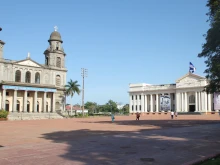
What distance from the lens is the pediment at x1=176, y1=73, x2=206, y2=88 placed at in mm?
90100

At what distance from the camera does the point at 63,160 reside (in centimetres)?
954

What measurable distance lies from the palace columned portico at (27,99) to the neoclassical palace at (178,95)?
32.6 metres

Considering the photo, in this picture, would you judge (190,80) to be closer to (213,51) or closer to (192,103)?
(192,103)

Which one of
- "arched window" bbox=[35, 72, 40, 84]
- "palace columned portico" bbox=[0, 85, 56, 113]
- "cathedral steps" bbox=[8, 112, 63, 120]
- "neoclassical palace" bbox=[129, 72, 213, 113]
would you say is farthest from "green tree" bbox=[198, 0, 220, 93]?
"neoclassical palace" bbox=[129, 72, 213, 113]

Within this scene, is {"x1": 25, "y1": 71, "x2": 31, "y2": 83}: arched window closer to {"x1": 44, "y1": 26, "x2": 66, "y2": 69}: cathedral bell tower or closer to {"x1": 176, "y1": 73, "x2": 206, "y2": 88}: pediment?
{"x1": 44, "y1": 26, "x2": 66, "y2": 69}: cathedral bell tower

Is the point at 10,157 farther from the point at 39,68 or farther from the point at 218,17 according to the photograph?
the point at 39,68

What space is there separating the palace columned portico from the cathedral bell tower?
8201mm

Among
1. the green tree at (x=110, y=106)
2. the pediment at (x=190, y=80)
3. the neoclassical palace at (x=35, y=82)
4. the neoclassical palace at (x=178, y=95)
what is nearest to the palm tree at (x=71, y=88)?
the neoclassical palace at (x=35, y=82)

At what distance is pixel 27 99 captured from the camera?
6625 cm

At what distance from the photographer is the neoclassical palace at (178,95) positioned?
3494 inches

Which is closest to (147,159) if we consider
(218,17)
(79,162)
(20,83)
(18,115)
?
(79,162)

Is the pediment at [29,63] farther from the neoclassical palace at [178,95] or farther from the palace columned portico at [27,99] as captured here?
the neoclassical palace at [178,95]

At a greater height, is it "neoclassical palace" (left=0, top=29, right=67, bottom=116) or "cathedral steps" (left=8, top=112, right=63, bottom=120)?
"neoclassical palace" (left=0, top=29, right=67, bottom=116)

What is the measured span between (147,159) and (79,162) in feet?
8.01
